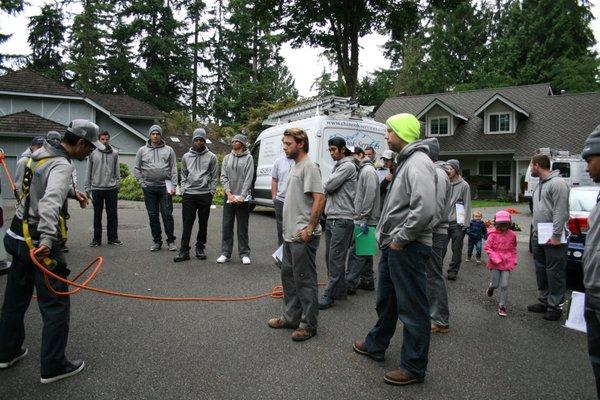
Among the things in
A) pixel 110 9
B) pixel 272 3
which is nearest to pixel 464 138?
pixel 272 3

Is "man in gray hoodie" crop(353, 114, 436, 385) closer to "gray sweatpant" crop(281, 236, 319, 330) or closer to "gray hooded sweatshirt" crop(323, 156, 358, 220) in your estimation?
"gray sweatpant" crop(281, 236, 319, 330)

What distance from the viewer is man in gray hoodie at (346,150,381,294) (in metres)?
5.30

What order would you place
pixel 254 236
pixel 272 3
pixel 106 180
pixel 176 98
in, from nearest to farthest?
pixel 106 180
pixel 254 236
pixel 272 3
pixel 176 98

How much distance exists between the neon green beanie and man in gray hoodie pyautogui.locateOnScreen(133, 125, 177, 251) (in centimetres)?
520

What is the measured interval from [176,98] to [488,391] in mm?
48844

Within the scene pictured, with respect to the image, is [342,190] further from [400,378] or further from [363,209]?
[400,378]

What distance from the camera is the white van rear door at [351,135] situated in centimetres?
1016

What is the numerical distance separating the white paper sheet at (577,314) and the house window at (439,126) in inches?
1100

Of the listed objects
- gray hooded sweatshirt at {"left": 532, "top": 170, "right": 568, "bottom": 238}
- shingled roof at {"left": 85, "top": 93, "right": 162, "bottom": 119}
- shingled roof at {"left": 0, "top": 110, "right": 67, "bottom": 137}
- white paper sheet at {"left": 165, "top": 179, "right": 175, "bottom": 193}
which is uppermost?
shingled roof at {"left": 85, "top": 93, "right": 162, "bottom": 119}

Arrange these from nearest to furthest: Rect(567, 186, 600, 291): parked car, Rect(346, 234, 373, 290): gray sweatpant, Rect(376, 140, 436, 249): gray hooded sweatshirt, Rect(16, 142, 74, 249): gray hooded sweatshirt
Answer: Rect(16, 142, 74, 249): gray hooded sweatshirt, Rect(376, 140, 436, 249): gray hooded sweatshirt, Rect(346, 234, 373, 290): gray sweatpant, Rect(567, 186, 600, 291): parked car

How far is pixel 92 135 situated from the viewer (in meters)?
3.52

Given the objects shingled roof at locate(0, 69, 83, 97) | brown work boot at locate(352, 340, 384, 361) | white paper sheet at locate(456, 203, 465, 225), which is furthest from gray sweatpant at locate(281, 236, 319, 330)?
shingled roof at locate(0, 69, 83, 97)

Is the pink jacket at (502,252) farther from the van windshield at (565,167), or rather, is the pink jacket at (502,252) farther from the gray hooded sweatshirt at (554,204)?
the van windshield at (565,167)

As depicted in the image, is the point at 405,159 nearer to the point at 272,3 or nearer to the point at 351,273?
→ the point at 351,273
